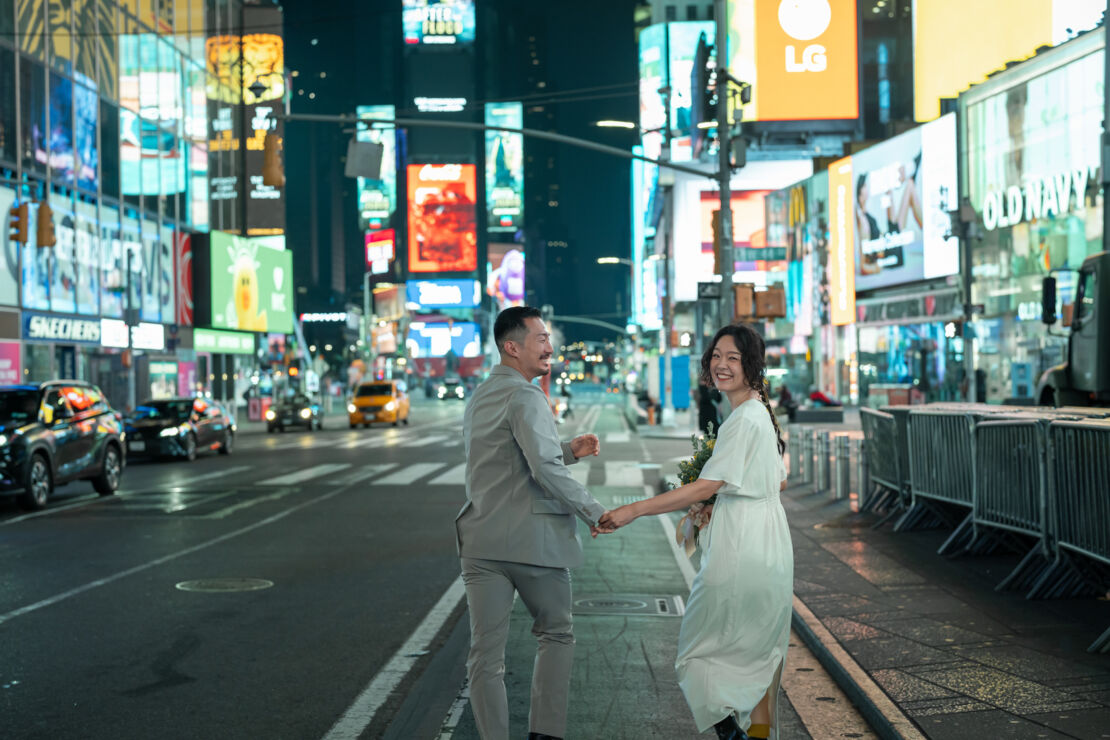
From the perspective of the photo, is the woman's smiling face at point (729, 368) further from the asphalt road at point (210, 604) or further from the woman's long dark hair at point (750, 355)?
the asphalt road at point (210, 604)

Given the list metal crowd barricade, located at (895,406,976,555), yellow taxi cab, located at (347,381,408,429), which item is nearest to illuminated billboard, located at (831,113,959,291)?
yellow taxi cab, located at (347,381,408,429)

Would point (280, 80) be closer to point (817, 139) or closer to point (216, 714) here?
point (817, 139)

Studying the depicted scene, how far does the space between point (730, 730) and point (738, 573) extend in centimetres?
68

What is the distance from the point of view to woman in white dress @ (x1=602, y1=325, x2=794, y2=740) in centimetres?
463

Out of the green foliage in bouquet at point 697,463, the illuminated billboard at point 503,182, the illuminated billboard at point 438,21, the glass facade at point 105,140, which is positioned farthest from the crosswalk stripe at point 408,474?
the illuminated billboard at point 503,182

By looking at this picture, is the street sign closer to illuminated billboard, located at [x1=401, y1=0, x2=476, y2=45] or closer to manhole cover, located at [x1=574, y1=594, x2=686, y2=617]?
manhole cover, located at [x1=574, y1=594, x2=686, y2=617]

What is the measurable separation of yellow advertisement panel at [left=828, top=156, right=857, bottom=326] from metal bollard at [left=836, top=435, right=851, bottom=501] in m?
40.8

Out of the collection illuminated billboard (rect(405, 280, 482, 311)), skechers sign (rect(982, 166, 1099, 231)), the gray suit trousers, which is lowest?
the gray suit trousers

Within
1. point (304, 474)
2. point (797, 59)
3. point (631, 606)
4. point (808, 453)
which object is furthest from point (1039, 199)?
point (631, 606)

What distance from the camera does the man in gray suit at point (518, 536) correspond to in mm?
4805

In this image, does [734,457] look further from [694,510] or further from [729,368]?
[694,510]

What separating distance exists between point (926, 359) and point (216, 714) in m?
46.3

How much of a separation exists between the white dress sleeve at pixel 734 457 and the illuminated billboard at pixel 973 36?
181 feet

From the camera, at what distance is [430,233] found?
145500 millimetres
